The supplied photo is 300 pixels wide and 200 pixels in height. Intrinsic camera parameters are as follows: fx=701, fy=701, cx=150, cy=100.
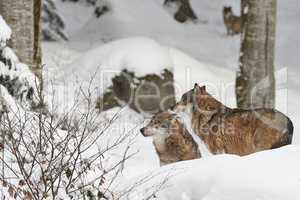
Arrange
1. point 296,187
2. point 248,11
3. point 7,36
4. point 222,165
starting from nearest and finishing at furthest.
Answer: point 296,187 → point 222,165 → point 7,36 → point 248,11

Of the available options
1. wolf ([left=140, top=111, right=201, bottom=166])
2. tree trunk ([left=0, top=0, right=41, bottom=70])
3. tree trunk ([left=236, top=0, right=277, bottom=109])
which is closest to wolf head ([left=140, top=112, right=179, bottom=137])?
wolf ([left=140, top=111, right=201, bottom=166])

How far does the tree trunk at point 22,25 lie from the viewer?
9.48 m

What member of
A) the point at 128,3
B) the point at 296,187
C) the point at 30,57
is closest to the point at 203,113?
the point at 296,187

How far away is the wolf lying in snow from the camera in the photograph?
22.2 feet

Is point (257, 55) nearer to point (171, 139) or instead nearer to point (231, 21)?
point (171, 139)

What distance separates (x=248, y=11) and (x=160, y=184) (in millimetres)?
5527

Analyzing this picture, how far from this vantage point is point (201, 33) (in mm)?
20938

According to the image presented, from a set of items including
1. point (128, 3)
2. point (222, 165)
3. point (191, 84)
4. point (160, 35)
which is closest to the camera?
point (222, 165)

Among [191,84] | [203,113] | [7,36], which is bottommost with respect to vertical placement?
[191,84]

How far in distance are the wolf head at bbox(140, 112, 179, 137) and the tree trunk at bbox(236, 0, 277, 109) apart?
13.1 ft

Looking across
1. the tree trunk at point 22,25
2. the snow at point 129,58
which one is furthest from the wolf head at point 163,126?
the snow at point 129,58

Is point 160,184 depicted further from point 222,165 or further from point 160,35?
point 160,35

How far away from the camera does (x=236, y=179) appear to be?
→ 5043mm

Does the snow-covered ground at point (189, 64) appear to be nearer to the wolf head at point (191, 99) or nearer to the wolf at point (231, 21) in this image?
the wolf at point (231, 21)
